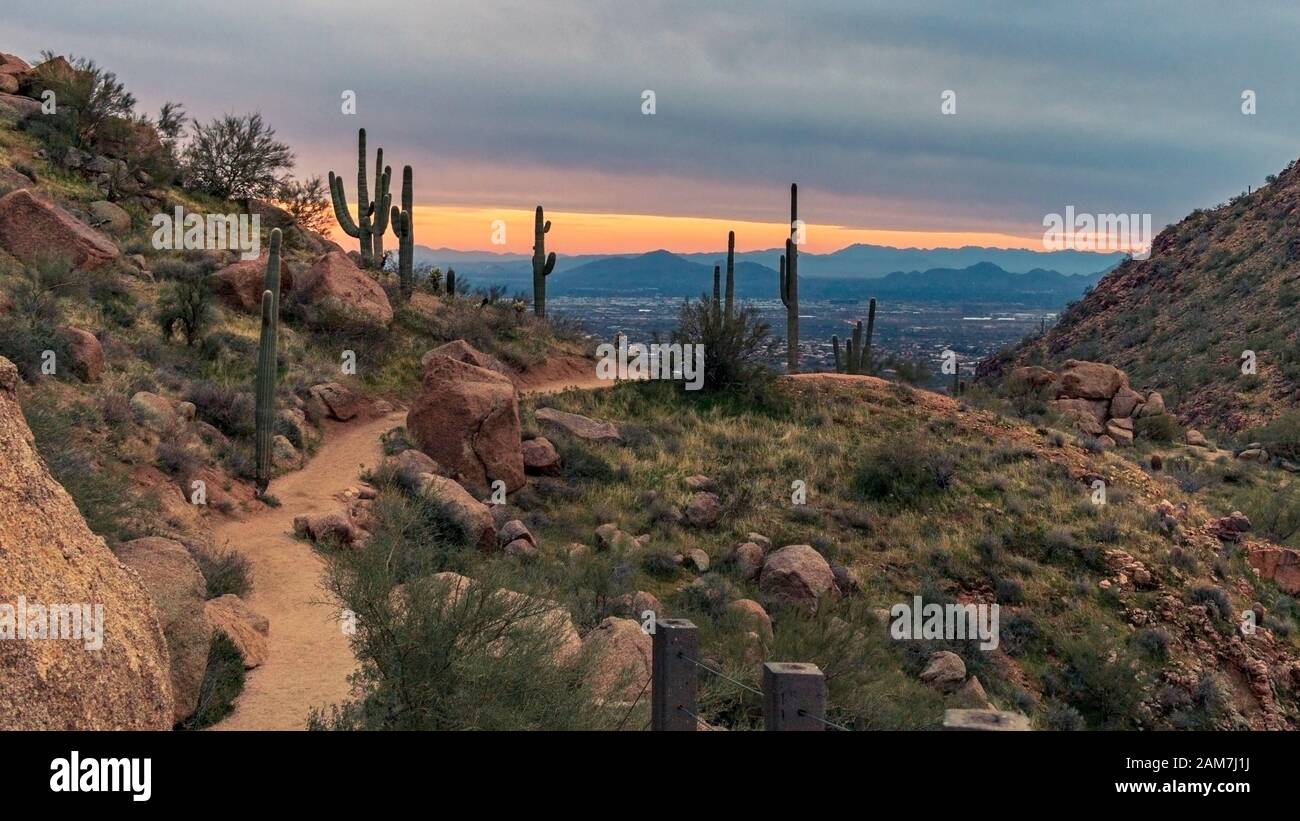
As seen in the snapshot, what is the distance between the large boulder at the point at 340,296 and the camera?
2647 cm

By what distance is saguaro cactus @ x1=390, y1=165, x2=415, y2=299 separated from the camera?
32.0m

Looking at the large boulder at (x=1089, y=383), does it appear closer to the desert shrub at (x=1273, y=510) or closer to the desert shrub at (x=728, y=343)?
the desert shrub at (x=1273, y=510)

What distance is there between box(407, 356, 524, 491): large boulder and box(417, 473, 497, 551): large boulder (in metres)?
2.77

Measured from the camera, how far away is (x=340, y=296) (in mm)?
27062

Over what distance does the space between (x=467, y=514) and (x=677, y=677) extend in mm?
9367

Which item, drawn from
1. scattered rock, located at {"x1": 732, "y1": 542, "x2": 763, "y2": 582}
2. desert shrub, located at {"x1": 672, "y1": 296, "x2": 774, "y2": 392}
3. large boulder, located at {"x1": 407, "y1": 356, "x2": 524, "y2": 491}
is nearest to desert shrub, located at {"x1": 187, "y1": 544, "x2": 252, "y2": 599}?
large boulder, located at {"x1": 407, "y1": 356, "x2": 524, "y2": 491}

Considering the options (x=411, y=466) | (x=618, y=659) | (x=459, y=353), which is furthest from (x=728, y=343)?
(x=618, y=659)

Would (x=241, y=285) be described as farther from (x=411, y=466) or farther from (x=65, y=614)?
(x=65, y=614)

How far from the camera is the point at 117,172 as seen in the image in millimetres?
31141

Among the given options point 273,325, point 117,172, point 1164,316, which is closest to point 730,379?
point 273,325

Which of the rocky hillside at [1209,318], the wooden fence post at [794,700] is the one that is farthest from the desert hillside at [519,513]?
the rocky hillside at [1209,318]

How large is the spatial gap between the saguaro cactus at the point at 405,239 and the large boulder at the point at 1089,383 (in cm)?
2036

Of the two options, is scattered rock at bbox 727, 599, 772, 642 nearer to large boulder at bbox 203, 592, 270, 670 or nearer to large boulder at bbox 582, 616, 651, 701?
large boulder at bbox 582, 616, 651, 701
